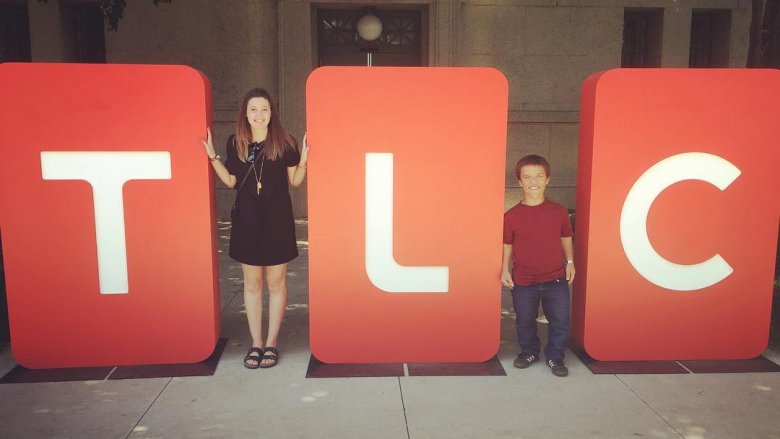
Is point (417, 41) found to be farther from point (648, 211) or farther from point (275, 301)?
point (275, 301)

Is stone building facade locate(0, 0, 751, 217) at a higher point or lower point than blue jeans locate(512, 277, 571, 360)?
higher

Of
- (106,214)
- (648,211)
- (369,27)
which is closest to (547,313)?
(648,211)

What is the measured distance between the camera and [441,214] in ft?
11.0

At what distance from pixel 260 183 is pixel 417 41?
7.89m

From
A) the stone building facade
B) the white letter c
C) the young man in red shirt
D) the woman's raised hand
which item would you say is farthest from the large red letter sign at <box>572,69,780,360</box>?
the stone building facade

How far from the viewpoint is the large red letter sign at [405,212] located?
323 centimetres

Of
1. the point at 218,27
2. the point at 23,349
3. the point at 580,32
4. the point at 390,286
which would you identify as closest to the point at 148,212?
the point at 23,349

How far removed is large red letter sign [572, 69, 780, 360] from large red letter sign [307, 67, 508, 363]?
62 centimetres

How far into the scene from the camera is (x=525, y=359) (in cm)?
344

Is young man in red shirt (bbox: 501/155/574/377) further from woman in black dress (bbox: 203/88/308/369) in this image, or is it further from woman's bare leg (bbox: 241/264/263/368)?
woman's bare leg (bbox: 241/264/263/368)

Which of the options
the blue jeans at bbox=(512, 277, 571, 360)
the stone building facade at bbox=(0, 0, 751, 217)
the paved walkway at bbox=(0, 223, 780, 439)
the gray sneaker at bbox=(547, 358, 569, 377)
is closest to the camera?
the paved walkway at bbox=(0, 223, 780, 439)

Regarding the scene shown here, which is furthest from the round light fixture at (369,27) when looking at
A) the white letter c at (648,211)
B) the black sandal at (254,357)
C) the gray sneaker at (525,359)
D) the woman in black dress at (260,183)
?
the gray sneaker at (525,359)

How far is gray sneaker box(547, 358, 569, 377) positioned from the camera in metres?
3.28

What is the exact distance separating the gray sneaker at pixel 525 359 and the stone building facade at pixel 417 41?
6.97 meters
